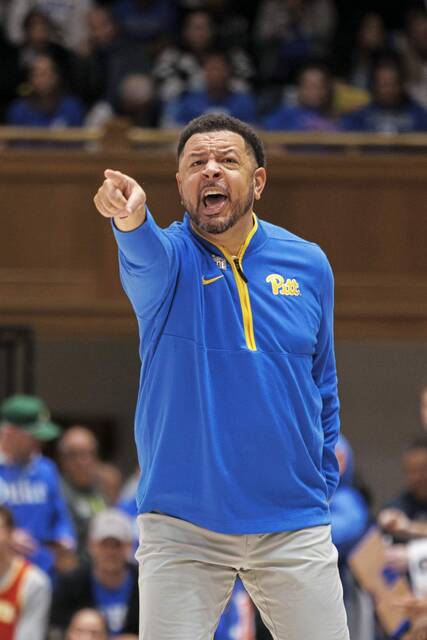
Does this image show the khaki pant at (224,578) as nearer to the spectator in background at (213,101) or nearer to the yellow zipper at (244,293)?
the yellow zipper at (244,293)

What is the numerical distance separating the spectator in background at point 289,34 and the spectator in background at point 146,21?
68 centimetres

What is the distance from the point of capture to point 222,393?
306 cm

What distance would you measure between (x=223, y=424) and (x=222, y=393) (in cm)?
7

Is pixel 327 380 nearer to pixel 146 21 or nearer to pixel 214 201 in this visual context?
pixel 214 201

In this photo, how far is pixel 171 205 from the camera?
8.98 metres

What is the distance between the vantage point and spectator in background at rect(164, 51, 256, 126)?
924 cm

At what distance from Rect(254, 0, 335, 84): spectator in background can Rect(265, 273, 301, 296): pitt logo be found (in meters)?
6.89

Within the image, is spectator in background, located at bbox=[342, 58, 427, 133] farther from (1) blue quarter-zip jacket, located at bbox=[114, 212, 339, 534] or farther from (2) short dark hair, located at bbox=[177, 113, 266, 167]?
(1) blue quarter-zip jacket, located at bbox=[114, 212, 339, 534]

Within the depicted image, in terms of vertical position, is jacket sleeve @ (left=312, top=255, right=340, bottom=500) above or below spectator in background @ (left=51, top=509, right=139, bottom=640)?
above

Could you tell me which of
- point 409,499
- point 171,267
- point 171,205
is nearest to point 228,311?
point 171,267

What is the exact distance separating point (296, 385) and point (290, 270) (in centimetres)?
30

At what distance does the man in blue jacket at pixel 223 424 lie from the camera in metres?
3.05

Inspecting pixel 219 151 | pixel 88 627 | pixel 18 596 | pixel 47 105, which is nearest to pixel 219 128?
pixel 219 151

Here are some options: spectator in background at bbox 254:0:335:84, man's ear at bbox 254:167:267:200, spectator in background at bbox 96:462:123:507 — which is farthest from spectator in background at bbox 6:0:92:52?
man's ear at bbox 254:167:267:200
